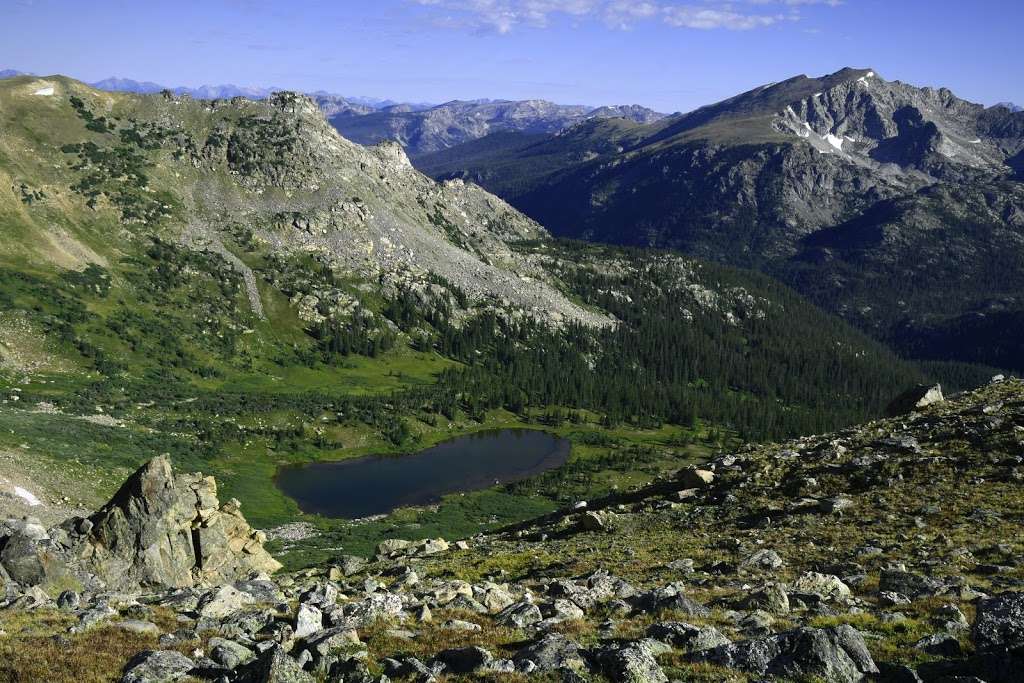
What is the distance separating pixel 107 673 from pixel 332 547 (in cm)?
6581

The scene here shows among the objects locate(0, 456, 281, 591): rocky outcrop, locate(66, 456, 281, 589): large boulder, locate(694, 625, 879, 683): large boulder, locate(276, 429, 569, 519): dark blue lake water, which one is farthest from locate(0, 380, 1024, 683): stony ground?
locate(276, 429, 569, 519): dark blue lake water

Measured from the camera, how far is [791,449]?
2188 inches

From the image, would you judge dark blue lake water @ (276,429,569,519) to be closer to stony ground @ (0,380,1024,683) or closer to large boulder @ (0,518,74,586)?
stony ground @ (0,380,1024,683)

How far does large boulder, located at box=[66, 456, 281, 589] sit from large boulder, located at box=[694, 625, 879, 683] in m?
32.3

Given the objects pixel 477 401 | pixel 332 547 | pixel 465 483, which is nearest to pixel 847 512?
pixel 332 547

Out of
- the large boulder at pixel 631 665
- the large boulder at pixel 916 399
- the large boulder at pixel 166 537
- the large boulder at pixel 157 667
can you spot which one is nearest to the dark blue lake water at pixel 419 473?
the large boulder at pixel 166 537

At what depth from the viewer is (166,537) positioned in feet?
136

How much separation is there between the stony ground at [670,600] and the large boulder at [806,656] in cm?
5

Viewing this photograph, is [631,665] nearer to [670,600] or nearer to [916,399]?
[670,600]

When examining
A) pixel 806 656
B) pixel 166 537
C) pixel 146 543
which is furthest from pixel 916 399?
pixel 146 543

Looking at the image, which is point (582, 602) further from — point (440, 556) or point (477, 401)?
point (477, 401)

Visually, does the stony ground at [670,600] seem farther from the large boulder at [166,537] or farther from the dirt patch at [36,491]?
the dirt patch at [36,491]

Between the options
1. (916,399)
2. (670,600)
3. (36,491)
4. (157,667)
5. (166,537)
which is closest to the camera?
(157,667)

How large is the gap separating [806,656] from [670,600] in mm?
7999
